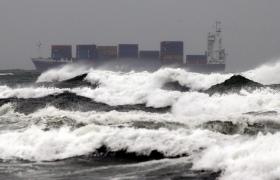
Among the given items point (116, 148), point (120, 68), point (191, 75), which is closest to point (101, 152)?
point (116, 148)

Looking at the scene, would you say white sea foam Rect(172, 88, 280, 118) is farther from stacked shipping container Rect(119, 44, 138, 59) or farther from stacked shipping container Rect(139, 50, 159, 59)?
stacked shipping container Rect(119, 44, 138, 59)

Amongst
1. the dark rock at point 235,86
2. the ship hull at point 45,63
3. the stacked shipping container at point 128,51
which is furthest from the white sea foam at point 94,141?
the ship hull at point 45,63

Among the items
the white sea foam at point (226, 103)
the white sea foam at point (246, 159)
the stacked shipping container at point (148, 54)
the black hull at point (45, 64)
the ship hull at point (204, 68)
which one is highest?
the stacked shipping container at point (148, 54)

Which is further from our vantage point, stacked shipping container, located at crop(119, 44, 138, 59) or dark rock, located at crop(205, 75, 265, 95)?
stacked shipping container, located at crop(119, 44, 138, 59)

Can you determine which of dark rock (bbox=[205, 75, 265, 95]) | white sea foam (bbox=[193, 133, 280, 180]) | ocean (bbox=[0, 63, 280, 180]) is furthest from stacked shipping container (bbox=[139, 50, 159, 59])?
white sea foam (bbox=[193, 133, 280, 180])

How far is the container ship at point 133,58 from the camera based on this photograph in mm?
119625

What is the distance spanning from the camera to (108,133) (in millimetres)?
14164

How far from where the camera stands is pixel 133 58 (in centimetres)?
12231

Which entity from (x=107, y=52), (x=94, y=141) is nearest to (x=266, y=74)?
(x=94, y=141)

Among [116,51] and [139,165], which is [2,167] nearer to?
[139,165]

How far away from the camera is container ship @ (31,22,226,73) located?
120 meters

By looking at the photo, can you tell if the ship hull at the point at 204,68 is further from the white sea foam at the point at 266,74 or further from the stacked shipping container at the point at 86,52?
the white sea foam at the point at 266,74

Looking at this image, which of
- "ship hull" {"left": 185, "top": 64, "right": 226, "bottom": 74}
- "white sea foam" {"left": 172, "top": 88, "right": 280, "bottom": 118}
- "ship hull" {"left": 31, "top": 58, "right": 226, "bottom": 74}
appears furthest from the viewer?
"ship hull" {"left": 185, "top": 64, "right": 226, "bottom": 74}

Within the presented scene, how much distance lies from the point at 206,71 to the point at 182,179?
11120 cm
